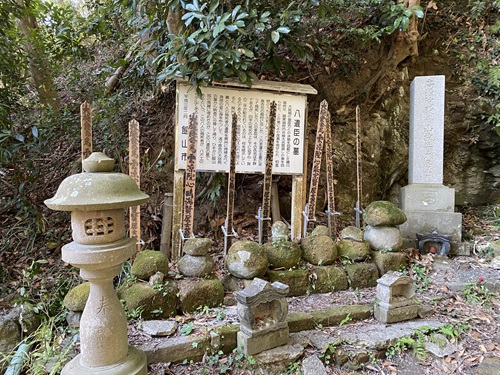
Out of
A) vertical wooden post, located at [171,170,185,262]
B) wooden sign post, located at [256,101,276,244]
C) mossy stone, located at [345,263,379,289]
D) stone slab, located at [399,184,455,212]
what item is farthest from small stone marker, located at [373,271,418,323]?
vertical wooden post, located at [171,170,185,262]

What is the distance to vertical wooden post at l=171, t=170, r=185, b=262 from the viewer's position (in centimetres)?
383

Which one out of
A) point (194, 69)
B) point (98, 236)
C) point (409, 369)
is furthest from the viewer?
point (194, 69)

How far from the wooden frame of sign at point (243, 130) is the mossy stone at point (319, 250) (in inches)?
20.3

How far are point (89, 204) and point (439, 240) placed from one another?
4.84 meters

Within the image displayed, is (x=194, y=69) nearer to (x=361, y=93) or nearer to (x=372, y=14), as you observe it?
(x=361, y=93)

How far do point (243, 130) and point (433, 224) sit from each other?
139 inches

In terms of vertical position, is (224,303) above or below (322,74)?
below

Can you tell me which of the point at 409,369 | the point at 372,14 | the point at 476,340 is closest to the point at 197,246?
the point at 409,369

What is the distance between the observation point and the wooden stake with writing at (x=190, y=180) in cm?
372

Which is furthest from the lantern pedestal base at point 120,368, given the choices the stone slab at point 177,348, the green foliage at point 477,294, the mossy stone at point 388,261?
the green foliage at point 477,294

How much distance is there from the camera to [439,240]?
15.1 feet

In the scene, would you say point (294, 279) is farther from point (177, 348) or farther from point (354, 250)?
point (177, 348)

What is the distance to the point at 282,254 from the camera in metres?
3.58

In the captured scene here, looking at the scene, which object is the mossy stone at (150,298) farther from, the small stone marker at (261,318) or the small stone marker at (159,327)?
the small stone marker at (261,318)
